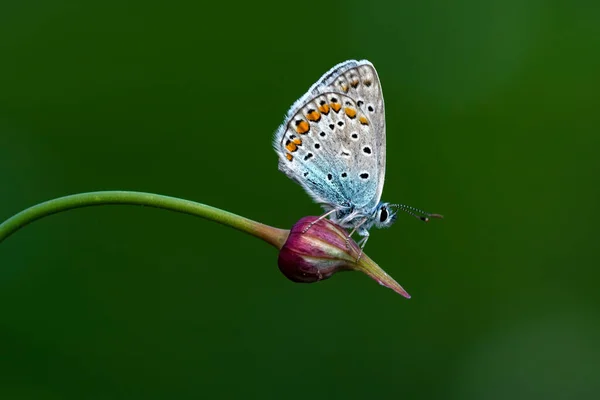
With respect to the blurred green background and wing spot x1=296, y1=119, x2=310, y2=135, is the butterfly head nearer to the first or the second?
wing spot x1=296, y1=119, x2=310, y2=135

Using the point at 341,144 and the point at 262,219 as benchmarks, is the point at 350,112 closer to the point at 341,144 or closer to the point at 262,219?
the point at 341,144

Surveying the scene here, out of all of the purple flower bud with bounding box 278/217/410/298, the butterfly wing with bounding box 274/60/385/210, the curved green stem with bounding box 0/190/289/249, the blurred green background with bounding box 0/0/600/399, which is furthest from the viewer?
the blurred green background with bounding box 0/0/600/399

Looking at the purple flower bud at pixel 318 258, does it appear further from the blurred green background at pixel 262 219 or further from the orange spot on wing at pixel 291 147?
the blurred green background at pixel 262 219

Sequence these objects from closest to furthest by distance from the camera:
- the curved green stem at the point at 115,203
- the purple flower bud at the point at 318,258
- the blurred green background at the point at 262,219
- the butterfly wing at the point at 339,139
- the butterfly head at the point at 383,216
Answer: the curved green stem at the point at 115,203 < the purple flower bud at the point at 318,258 < the butterfly wing at the point at 339,139 < the butterfly head at the point at 383,216 < the blurred green background at the point at 262,219

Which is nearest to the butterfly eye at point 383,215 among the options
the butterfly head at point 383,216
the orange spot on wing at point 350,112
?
the butterfly head at point 383,216

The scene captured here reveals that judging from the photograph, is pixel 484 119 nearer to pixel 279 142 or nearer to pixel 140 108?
pixel 140 108

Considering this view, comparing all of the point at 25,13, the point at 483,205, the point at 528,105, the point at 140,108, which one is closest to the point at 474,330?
the point at 483,205

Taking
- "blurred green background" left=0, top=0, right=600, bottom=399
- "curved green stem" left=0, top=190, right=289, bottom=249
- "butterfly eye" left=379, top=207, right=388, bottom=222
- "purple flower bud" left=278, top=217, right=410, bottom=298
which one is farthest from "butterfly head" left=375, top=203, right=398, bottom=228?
"blurred green background" left=0, top=0, right=600, bottom=399
